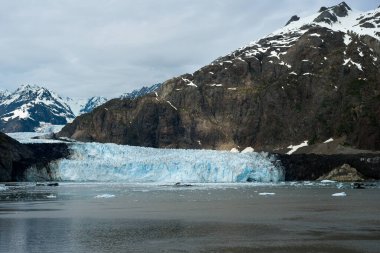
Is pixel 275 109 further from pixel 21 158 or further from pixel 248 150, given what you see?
pixel 21 158

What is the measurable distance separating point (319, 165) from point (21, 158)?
2186 inches

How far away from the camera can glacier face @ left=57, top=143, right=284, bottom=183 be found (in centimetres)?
9162

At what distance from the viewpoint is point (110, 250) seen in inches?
799

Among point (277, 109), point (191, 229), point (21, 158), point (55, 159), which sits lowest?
point (191, 229)

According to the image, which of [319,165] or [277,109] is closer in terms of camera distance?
[319,165]

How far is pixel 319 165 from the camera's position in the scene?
10400 centimetres

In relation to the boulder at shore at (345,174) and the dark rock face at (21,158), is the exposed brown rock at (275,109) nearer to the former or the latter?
the boulder at shore at (345,174)

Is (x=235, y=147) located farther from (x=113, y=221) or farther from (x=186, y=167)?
(x=113, y=221)

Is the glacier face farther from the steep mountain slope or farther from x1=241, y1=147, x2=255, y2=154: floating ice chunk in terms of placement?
x1=241, y1=147, x2=255, y2=154: floating ice chunk

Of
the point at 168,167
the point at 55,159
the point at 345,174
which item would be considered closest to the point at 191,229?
the point at 168,167

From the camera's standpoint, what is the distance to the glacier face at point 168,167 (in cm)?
9162

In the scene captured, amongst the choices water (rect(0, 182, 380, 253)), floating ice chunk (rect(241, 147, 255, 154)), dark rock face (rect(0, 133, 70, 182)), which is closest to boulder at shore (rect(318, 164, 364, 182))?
dark rock face (rect(0, 133, 70, 182))

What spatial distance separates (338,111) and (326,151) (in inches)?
996

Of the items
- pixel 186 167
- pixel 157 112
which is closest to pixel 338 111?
pixel 157 112
